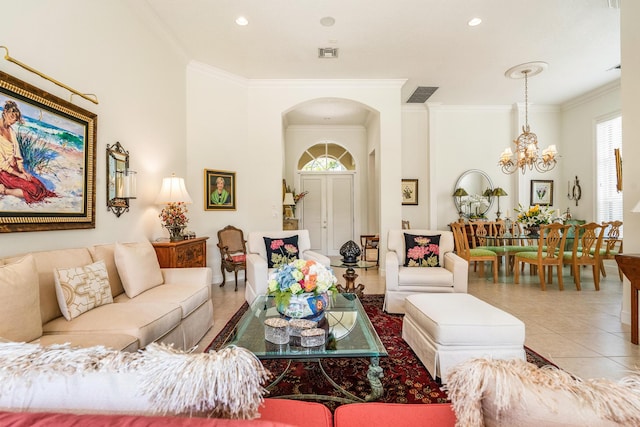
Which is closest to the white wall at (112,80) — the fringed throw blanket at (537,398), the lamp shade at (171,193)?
the lamp shade at (171,193)

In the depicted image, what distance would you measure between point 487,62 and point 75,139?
17.7 feet

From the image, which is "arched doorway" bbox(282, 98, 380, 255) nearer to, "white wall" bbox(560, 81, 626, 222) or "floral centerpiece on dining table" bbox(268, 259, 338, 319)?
"white wall" bbox(560, 81, 626, 222)

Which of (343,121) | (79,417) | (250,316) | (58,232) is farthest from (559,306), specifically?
(343,121)

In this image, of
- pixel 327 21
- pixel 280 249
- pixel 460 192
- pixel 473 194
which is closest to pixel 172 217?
pixel 280 249

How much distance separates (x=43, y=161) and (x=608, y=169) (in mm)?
8146

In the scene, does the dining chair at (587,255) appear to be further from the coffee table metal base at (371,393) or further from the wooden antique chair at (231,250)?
the wooden antique chair at (231,250)

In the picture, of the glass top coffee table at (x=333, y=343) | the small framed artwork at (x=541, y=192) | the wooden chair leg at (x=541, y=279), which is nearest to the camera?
the glass top coffee table at (x=333, y=343)

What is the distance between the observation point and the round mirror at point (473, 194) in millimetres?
6578

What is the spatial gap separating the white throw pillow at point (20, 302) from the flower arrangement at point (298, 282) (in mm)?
1234

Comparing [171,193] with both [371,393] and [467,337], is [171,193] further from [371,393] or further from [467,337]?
[467,337]

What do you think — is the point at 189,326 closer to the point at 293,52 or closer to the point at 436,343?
the point at 436,343

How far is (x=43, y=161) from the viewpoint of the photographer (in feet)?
7.10

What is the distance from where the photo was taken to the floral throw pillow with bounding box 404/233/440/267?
350 cm

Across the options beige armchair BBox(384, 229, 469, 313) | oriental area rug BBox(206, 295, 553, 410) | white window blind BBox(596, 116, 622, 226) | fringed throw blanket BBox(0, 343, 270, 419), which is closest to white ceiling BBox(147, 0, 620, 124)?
white window blind BBox(596, 116, 622, 226)
